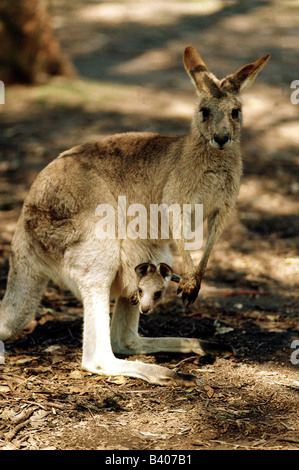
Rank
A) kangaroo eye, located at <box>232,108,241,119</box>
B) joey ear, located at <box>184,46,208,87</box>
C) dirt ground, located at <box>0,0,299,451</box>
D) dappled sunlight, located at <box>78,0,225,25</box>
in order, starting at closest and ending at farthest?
dirt ground, located at <box>0,0,299,451</box>, kangaroo eye, located at <box>232,108,241,119</box>, joey ear, located at <box>184,46,208,87</box>, dappled sunlight, located at <box>78,0,225,25</box>

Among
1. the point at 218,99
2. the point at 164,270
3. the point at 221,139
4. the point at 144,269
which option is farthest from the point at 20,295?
the point at 218,99

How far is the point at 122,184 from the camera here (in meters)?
3.73

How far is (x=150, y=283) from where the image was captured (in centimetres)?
Answer: 358

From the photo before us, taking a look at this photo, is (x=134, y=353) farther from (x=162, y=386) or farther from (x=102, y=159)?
(x=102, y=159)

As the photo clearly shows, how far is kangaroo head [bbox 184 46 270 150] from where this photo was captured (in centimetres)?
335

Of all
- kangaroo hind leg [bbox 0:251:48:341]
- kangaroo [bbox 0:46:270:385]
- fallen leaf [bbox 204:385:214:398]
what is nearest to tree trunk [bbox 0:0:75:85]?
kangaroo [bbox 0:46:270:385]

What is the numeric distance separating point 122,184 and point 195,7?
11.0 meters

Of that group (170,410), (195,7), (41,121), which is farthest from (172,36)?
(170,410)

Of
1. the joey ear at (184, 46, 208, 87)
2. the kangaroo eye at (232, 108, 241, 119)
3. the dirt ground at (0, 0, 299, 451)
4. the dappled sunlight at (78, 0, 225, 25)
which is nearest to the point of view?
the dirt ground at (0, 0, 299, 451)

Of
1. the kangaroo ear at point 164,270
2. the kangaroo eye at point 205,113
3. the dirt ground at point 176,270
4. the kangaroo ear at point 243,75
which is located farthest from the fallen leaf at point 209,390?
the kangaroo ear at point 243,75

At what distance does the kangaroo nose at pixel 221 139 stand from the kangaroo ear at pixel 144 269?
0.83 meters

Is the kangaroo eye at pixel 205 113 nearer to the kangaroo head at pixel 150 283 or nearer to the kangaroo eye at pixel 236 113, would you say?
the kangaroo eye at pixel 236 113

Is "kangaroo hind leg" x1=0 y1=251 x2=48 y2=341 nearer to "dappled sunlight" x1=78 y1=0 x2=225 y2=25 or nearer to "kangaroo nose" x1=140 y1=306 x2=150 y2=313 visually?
"kangaroo nose" x1=140 y1=306 x2=150 y2=313

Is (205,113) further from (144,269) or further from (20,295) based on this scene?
(20,295)
